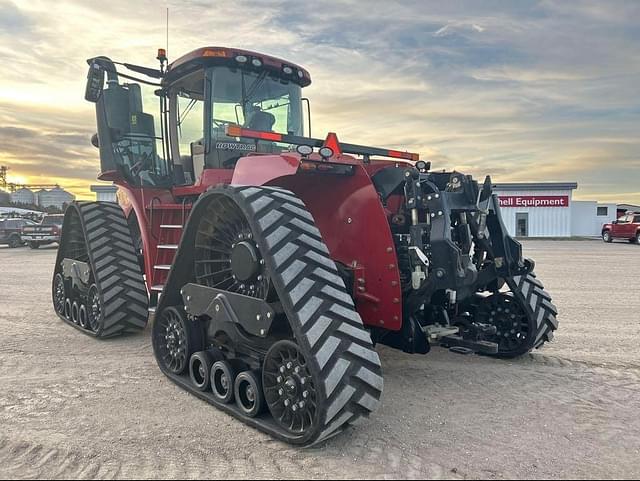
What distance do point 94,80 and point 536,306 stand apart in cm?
559

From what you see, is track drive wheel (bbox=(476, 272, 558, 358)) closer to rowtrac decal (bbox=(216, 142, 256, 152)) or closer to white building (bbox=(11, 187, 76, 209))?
rowtrac decal (bbox=(216, 142, 256, 152))

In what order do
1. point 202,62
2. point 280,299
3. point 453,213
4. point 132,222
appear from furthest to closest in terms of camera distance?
point 132,222, point 202,62, point 453,213, point 280,299

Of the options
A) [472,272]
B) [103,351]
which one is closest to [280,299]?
[472,272]

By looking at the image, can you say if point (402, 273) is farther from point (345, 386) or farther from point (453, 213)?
point (345, 386)

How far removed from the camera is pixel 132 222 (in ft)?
24.6

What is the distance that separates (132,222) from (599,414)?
241 inches

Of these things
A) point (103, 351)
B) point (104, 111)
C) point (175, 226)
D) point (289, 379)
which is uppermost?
point (104, 111)

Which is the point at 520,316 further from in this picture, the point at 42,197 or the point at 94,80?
the point at 42,197

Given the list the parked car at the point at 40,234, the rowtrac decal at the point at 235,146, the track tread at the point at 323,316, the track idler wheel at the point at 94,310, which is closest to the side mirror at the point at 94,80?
the rowtrac decal at the point at 235,146

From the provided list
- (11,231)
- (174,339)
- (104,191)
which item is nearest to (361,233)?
(174,339)

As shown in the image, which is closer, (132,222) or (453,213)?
(453,213)

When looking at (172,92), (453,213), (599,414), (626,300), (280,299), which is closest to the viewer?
(280,299)

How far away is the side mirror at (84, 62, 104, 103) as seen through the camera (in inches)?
250

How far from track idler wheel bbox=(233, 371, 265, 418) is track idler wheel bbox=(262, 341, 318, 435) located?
10 cm
